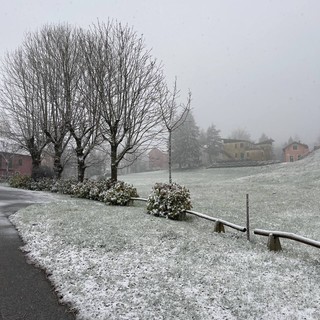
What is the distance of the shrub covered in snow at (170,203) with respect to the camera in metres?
11.5

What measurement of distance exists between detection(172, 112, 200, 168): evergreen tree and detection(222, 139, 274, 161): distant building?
13.4 m

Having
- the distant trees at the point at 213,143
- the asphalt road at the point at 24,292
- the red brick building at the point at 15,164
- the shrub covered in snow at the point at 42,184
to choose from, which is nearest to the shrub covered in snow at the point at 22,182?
the shrub covered in snow at the point at 42,184

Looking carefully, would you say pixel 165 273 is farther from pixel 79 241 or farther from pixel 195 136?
pixel 195 136

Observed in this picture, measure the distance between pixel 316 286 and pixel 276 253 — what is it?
189cm

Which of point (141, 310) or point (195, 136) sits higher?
point (195, 136)

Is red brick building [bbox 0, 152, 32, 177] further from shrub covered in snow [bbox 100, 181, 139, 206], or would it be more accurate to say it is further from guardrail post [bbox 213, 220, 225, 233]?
guardrail post [bbox 213, 220, 225, 233]

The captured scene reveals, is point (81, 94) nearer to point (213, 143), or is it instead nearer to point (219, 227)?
point (219, 227)

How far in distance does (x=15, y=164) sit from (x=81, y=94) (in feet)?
120

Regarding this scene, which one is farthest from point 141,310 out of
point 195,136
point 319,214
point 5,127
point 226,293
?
point 195,136

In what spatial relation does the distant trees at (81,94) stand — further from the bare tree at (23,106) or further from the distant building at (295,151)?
the distant building at (295,151)

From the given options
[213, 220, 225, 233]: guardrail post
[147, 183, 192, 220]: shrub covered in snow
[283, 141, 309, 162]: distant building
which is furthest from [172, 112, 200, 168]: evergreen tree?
[213, 220, 225, 233]: guardrail post

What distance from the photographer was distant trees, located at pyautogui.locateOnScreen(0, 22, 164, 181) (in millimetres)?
18484

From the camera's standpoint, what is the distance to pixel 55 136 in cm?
2345

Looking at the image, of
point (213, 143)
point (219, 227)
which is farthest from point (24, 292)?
point (213, 143)
